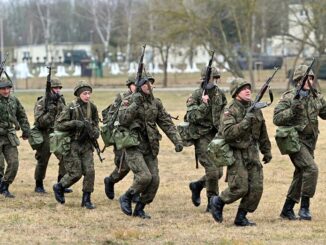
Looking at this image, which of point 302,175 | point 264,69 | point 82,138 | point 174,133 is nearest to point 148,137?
point 174,133

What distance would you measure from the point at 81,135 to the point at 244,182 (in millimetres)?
2762

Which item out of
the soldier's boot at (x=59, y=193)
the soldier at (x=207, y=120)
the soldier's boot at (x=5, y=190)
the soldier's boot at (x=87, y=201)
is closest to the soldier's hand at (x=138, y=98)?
the soldier at (x=207, y=120)

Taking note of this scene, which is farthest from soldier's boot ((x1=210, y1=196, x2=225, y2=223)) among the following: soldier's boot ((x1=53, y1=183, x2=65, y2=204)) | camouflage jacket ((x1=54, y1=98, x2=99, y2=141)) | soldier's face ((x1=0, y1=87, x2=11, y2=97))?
soldier's face ((x1=0, y1=87, x2=11, y2=97))

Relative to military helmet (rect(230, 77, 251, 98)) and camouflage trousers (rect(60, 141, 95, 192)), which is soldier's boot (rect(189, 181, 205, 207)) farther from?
military helmet (rect(230, 77, 251, 98))

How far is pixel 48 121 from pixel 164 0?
1057 inches

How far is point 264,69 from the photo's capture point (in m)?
60.3

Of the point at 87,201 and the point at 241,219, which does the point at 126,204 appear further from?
the point at 241,219

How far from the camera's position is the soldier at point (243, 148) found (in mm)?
9477

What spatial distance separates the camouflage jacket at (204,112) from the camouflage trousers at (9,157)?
2838mm

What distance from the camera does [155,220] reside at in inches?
408

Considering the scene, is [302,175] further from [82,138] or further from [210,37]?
[210,37]

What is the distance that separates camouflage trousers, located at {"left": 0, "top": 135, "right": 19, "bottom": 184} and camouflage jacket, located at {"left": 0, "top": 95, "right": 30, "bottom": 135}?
0.20m

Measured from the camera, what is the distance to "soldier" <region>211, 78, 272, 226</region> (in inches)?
373

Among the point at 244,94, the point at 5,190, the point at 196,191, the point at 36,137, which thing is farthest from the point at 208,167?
the point at 5,190
